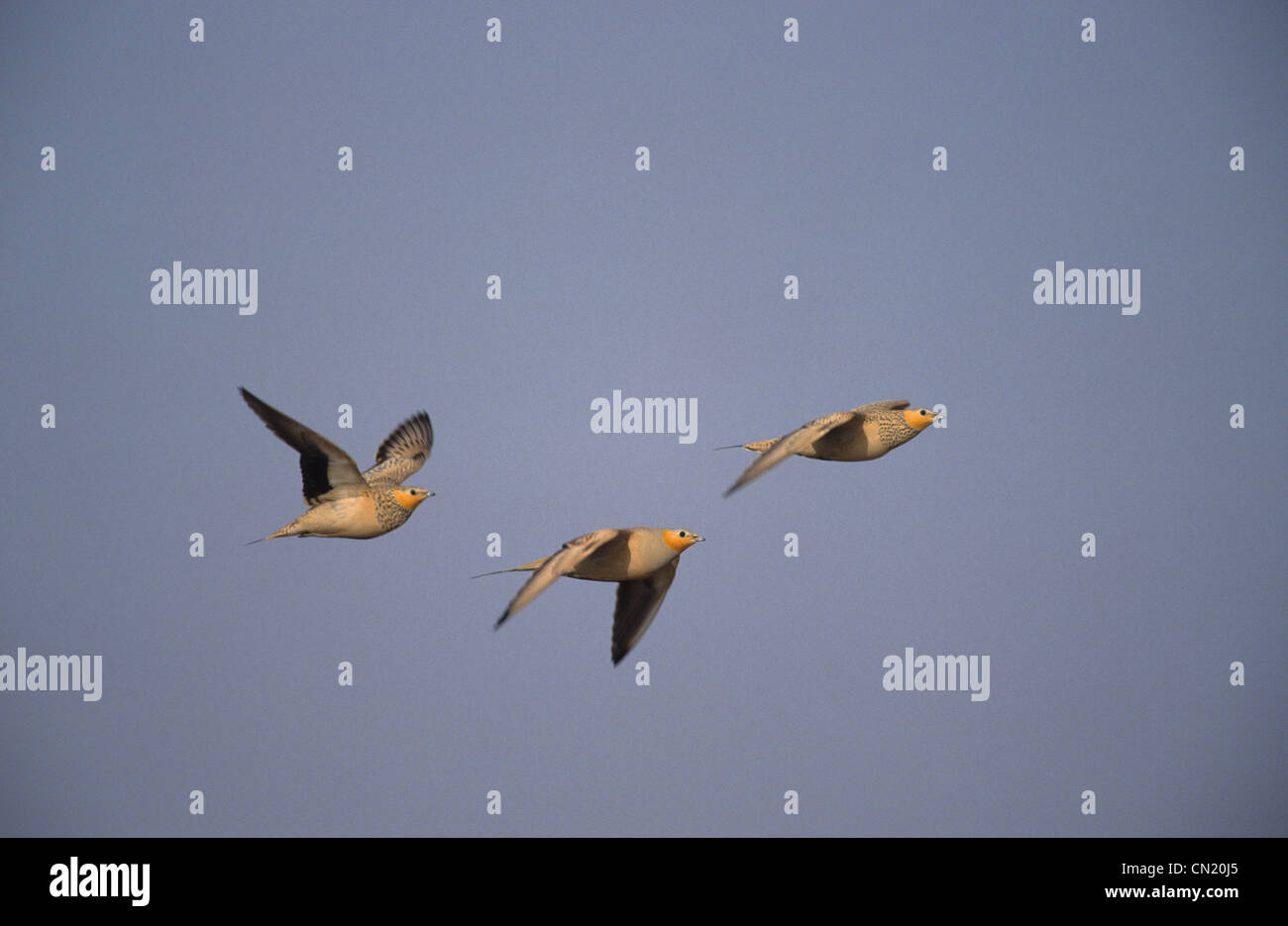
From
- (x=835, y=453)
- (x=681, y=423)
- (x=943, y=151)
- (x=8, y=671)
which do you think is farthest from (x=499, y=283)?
(x=8, y=671)

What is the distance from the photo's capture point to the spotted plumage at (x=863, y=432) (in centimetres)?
518

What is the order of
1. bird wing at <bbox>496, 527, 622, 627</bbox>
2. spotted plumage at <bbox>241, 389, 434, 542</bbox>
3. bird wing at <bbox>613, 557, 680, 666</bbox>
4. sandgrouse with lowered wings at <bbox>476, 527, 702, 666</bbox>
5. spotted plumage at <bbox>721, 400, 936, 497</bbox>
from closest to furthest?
1. bird wing at <bbox>496, 527, 622, 627</bbox>
2. sandgrouse with lowered wings at <bbox>476, 527, 702, 666</bbox>
3. spotted plumage at <bbox>241, 389, 434, 542</bbox>
4. spotted plumage at <bbox>721, 400, 936, 497</bbox>
5. bird wing at <bbox>613, 557, 680, 666</bbox>

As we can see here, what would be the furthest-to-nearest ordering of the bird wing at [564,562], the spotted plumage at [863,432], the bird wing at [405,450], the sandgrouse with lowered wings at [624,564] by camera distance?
the bird wing at [405,450]
the spotted plumage at [863,432]
the sandgrouse with lowered wings at [624,564]
the bird wing at [564,562]

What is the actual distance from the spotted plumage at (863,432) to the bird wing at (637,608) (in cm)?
70

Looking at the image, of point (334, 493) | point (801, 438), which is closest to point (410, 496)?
point (334, 493)

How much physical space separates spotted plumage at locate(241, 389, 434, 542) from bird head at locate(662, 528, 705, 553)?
4.06ft

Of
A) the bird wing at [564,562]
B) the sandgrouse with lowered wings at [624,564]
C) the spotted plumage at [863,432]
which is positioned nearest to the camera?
the bird wing at [564,562]

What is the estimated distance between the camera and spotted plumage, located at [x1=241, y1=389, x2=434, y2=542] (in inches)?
191

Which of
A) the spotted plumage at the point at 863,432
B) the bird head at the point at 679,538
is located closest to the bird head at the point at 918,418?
the spotted plumage at the point at 863,432

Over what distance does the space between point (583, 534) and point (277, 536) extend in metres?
1.44

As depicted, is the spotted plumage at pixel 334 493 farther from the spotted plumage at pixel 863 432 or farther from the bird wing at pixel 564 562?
the spotted plumage at pixel 863 432

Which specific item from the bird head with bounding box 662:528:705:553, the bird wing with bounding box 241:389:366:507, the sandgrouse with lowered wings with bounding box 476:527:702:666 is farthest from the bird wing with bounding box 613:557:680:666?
the bird wing with bounding box 241:389:366:507

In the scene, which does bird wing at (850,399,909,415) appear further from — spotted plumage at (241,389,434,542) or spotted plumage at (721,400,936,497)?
spotted plumage at (241,389,434,542)

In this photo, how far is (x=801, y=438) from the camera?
5.08 metres
